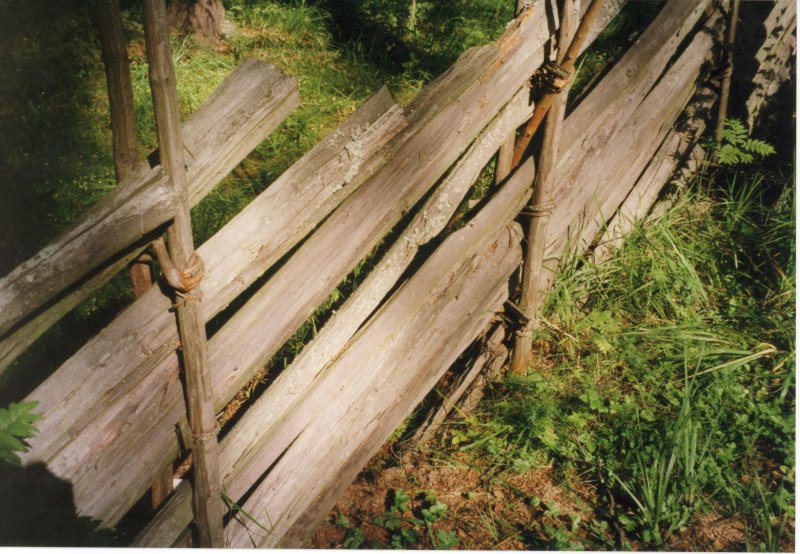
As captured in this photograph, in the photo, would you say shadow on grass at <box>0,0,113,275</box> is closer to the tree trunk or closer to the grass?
the tree trunk

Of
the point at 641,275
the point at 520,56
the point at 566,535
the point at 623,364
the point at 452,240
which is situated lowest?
the point at 566,535

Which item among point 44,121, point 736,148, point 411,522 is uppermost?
point 44,121

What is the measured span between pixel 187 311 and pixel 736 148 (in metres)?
3.33

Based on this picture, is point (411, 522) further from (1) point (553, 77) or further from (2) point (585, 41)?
(2) point (585, 41)

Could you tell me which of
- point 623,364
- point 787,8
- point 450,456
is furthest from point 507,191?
point 787,8

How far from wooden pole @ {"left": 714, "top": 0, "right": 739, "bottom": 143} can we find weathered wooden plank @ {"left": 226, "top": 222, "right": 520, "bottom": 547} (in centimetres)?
191

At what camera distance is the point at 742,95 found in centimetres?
402

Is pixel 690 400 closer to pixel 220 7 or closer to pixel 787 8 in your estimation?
pixel 787 8

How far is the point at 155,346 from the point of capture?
72.8 inches

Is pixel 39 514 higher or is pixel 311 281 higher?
pixel 311 281

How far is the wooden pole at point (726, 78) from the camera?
12.3 ft

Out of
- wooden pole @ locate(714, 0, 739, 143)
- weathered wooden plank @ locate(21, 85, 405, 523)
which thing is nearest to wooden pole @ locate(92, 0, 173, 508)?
weathered wooden plank @ locate(21, 85, 405, 523)

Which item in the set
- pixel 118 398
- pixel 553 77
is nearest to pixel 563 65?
pixel 553 77

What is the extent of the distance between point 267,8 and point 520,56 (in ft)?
11.0
